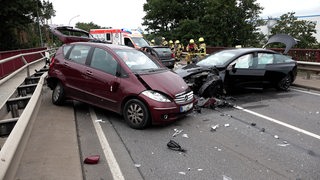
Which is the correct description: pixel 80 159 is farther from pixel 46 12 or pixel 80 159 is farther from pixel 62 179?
pixel 46 12

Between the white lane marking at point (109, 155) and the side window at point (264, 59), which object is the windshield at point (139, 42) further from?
the white lane marking at point (109, 155)

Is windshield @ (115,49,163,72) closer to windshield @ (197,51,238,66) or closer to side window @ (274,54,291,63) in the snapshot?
windshield @ (197,51,238,66)

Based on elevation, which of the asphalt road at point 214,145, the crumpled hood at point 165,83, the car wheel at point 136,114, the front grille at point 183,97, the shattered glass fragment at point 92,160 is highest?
the crumpled hood at point 165,83

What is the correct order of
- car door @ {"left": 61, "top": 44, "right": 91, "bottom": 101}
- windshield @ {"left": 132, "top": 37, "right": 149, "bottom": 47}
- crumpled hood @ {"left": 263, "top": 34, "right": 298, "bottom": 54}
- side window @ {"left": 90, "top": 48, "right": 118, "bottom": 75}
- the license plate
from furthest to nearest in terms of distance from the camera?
windshield @ {"left": 132, "top": 37, "right": 149, "bottom": 47} → crumpled hood @ {"left": 263, "top": 34, "right": 298, "bottom": 54} → car door @ {"left": 61, "top": 44, "right": 91, "bottom": 101} → side window @ {"left": 90, "top": 48, "right": 118, "bottom": 75} → the license plate

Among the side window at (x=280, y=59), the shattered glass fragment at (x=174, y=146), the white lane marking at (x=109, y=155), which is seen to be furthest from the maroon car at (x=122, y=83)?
the side window at (x=280, y=59)

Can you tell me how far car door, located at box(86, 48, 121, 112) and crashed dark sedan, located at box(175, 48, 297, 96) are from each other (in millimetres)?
2596

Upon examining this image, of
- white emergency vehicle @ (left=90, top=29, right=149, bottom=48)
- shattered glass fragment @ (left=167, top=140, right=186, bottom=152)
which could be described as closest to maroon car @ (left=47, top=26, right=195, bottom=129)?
shattered glass fragment @ (left=167, top=140, right=186, bottom=152)

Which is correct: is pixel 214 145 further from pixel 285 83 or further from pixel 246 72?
pixel 285 83

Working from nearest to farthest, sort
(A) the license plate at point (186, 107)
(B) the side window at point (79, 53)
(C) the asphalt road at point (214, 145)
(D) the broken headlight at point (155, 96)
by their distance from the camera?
(C) the asphalt road at point (214, 145)
(D) the broken headlight at point (155, 96)
(A) the license plate at point (186, 107)
(B) the side window at point (79, 53)

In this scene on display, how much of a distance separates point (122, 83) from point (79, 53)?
1.85 meters

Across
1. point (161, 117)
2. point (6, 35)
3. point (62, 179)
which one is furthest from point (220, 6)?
point (62, 179)

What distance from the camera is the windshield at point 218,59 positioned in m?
9.13

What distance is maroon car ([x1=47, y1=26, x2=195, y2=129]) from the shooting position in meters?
6.02

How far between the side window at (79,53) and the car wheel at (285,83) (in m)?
6.30
